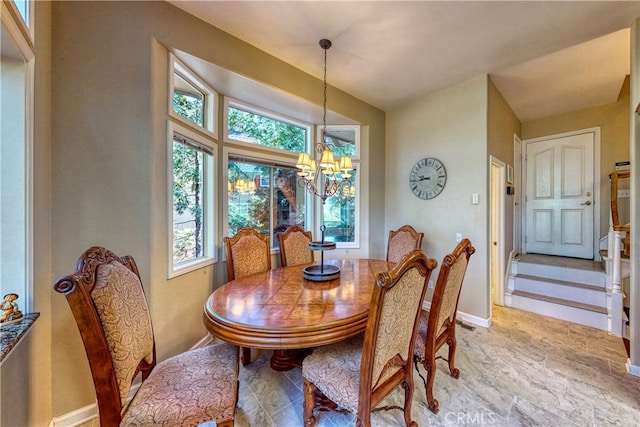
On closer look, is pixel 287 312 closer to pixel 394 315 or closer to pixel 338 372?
pixel 338 372

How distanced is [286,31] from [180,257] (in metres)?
2.32

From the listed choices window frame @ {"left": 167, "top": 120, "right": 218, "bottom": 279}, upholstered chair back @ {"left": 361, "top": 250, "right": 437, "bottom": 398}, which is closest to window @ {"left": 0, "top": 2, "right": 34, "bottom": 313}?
window frame @ {"left": 167, "top": 120, "right": 218, "bottom": 279}

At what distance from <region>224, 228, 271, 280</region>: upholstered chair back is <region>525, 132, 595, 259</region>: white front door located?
482 centimetres

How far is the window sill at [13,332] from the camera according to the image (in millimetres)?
1046

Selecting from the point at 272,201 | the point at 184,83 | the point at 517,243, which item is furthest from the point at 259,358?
the point at 517,243

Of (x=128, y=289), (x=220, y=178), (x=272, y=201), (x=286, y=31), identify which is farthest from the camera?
(x=272, y=201)

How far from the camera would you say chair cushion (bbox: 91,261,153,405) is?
3.34ft

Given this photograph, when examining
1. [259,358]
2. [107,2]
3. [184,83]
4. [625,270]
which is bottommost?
[259,358]

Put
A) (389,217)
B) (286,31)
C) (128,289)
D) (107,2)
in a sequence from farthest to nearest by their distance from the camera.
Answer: (389,217), (286,31), (107,2), (128,289)

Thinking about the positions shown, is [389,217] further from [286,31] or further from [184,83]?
[184,83]

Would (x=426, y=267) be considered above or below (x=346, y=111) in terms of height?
below

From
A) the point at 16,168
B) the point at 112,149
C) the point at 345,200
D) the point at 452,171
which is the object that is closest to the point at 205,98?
the point at 112,149

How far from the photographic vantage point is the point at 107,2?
1693 millimetres

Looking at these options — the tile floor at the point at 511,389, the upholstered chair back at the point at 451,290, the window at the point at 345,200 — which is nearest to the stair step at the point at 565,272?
the tile floor at the point at 511,389
